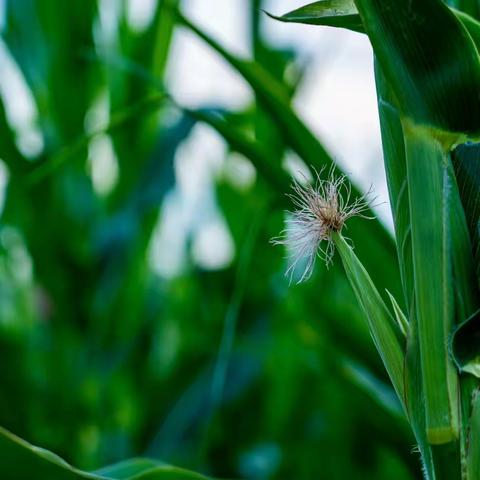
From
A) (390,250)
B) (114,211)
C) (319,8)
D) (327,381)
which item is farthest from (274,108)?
(327,381)

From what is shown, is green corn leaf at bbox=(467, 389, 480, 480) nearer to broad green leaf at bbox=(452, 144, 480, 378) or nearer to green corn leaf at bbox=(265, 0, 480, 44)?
broad green leaf at bbox=(452, 144, 480, 378)

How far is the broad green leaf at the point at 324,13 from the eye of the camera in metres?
0.28

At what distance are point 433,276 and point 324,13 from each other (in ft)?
0.33

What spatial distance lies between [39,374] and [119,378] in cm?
11

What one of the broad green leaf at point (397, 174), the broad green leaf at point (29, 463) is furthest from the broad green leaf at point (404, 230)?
the broad green leaf at point (29, 463)

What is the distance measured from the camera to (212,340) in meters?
1.02

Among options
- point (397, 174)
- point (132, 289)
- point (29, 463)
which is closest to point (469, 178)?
point (397, 174)

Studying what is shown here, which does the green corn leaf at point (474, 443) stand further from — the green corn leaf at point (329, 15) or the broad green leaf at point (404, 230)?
the green corn leaf at point (329, 15)

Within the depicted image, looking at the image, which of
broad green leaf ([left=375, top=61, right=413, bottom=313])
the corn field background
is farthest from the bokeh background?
broad green leaf ([left=375, top=61, right=413, bottom=313])

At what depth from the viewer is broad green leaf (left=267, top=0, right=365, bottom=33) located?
283 millimetres

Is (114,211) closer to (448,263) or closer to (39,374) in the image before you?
(39,374)

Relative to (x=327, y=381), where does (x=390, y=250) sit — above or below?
above

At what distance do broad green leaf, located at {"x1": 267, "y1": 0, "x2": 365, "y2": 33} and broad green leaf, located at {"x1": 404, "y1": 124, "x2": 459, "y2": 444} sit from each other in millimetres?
48

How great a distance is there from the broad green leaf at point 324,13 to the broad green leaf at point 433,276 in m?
0.05
